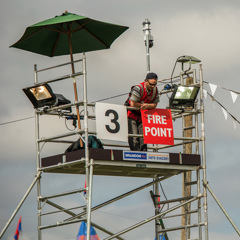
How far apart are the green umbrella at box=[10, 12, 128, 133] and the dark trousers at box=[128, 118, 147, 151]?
70.6 inches

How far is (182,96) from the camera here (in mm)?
20906

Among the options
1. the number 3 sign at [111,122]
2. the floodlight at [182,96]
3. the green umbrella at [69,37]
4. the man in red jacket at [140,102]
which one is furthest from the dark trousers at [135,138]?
the green umbrella at [69,37]

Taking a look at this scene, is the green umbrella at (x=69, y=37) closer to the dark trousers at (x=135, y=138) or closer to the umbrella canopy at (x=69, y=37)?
the umbrella canopy at (x=69, y=37)

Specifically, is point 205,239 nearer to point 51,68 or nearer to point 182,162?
point 182,162

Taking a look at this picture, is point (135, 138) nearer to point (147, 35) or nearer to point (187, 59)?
point (187, 59)

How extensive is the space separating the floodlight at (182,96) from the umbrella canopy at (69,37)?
1958 millimetres

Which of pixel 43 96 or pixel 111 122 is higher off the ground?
pixel 43 96

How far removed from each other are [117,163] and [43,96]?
2279mm

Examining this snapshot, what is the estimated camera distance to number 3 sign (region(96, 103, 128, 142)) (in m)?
19.8

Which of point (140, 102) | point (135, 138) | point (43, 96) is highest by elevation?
point (43, 96)

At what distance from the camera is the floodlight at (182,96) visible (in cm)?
2088

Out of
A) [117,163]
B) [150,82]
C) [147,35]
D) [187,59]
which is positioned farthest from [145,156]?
[147,35]

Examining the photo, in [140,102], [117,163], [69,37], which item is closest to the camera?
[117,163]

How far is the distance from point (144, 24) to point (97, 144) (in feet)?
17.9
